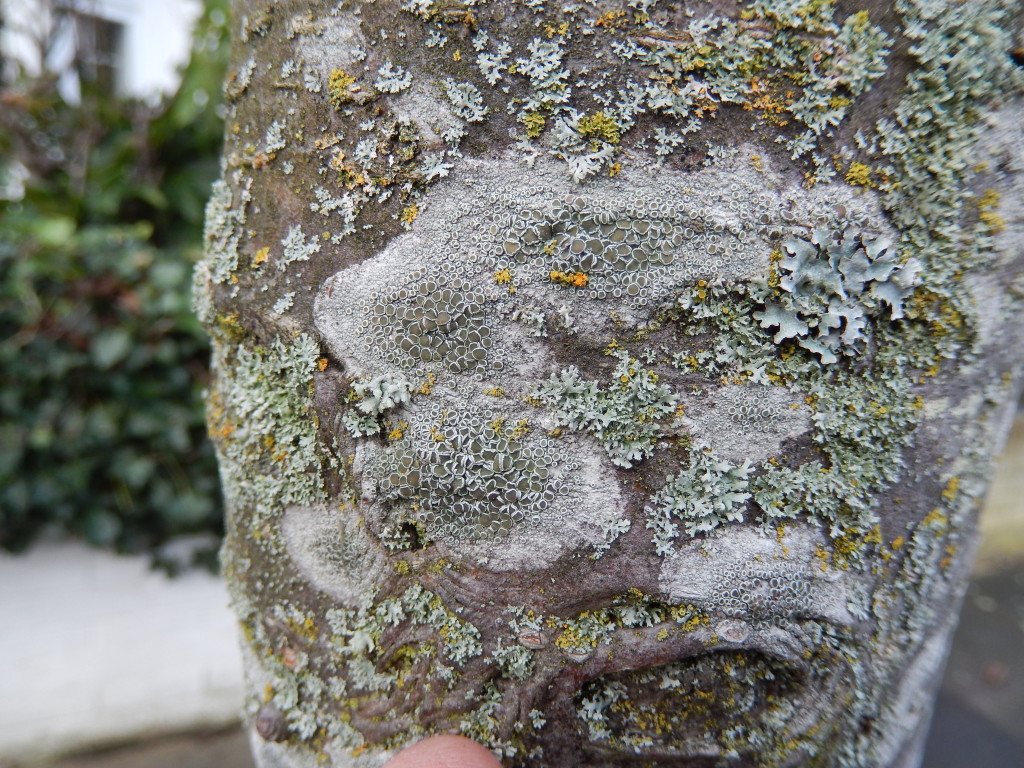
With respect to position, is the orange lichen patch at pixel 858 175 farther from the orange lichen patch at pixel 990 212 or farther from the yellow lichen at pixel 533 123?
the yellow lichen at pixel 533 123

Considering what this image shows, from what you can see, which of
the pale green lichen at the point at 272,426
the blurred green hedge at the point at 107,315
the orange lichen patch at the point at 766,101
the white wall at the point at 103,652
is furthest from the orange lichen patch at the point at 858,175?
the white wall at the point at 103,652

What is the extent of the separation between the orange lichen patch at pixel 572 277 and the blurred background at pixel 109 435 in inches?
74.2

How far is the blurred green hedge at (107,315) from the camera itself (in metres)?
2.15

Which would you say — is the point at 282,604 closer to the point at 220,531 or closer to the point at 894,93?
the point at 894,93

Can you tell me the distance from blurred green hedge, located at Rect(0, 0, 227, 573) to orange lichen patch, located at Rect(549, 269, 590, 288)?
1877 mm

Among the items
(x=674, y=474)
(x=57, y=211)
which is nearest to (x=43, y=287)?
(x=57, y=211)

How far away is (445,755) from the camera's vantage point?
32.4 inches

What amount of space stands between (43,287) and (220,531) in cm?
112

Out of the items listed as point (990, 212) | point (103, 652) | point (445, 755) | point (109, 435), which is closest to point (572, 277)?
point (990, 212)

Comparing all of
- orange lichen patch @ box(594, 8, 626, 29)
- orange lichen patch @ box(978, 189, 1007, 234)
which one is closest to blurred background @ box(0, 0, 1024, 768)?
orange lichen patch @ box(594, 8, 626, 29)

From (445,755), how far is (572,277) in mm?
641

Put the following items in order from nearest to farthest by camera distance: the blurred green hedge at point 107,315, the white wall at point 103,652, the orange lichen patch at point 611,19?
the orange lichen patch at point 611,19
the blurred green hedge at point 107,315
the white wall at point 103,652

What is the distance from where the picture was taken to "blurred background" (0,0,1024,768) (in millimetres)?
2176

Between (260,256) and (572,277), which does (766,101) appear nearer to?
(572,277)
